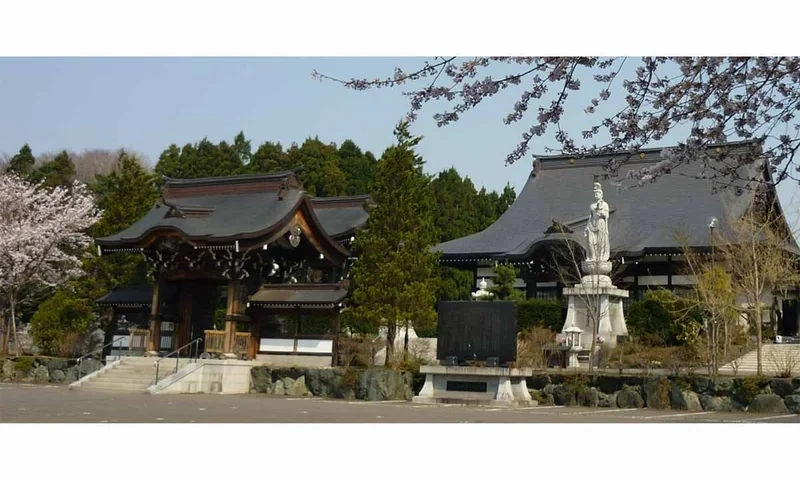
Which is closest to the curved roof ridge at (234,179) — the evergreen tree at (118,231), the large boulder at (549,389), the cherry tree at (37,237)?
the evergreen tree at (118,231)

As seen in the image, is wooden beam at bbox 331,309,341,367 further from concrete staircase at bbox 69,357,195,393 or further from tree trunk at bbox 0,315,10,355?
tree trunk at bbox 0,315,10,355

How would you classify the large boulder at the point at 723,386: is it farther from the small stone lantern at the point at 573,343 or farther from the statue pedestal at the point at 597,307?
the statue pedestal at the point at 597,307

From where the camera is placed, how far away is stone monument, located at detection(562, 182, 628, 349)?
2069 cm

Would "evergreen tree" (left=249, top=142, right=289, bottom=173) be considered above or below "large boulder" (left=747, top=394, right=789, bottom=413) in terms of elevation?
above

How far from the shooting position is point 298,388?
1930 centimetres

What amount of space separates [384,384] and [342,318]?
11.3ft

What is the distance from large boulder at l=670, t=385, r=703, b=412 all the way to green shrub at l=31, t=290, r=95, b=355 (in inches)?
634

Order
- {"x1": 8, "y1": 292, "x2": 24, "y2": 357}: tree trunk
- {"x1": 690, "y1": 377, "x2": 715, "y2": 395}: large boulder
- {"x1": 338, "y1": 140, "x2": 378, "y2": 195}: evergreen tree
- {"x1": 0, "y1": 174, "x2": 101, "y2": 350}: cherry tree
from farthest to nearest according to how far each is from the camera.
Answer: {"x1": 338, "y1": 140, "x2": 378, "y2": 195}: evergreen tree < {"x1": 0, "y1": 174, "x2": 101, "y2": 350}: cherry tree < {"x1": 8, "y1": 292, "x2": 24, "y2": 357}: tree trunk < {"x1": 690, "y1": 377, "x2": 715, "y2": 395}: large boulder

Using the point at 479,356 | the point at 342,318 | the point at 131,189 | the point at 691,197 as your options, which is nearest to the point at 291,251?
the point at 342,318

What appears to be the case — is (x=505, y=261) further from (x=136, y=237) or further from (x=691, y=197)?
(x=136, y=237)

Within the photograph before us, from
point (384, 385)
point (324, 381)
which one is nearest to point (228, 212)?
point (324, 381)

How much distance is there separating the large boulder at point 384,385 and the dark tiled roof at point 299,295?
274cm

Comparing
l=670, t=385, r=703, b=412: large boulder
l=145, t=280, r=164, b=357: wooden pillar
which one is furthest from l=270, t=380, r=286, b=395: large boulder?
l=670, t=385, r=703, b=412: large boulder

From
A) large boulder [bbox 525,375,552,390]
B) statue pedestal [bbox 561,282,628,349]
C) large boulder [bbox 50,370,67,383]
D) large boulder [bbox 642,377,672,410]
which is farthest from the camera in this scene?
large boulder [bbox 50,370,67,383]
